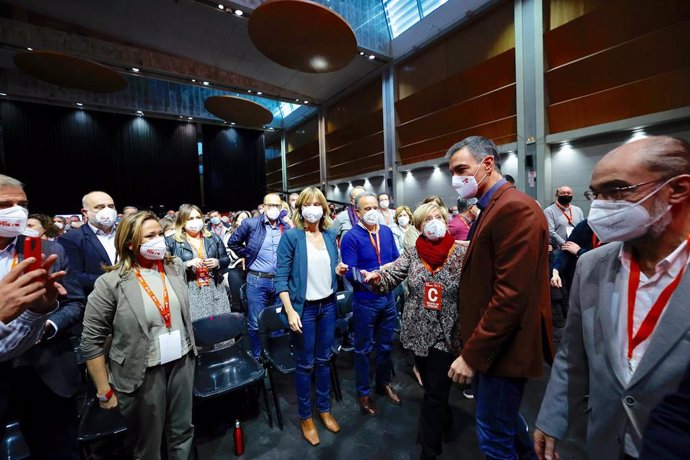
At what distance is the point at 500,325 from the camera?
50.2 inches

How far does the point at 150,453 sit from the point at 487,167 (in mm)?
2428

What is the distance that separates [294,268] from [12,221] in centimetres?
150

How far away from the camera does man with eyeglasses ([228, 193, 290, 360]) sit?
343 centimetres

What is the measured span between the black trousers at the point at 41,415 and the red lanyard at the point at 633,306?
2.58m

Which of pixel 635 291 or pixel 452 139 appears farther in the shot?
pixel 452 139

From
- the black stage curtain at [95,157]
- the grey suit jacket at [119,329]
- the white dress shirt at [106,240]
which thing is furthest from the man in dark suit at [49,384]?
the black stage curtain at [95,157]

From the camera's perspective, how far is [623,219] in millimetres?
914

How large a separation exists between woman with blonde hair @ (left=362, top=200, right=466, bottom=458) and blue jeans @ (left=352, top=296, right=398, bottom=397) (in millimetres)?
554

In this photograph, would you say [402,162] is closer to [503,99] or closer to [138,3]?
[503,99]

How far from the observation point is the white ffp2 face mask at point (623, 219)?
34.5 inches

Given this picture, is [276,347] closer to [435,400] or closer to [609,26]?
[435,400]

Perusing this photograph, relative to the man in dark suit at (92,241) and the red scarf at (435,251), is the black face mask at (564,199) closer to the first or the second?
the red scarf at (435,251)

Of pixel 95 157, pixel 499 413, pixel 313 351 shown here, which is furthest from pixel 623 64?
pixel 95 157

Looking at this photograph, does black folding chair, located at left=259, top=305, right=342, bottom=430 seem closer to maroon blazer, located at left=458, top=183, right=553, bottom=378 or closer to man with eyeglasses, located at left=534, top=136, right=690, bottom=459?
maroon blazer, located at left=458, top=183, right=553, bottom=378
